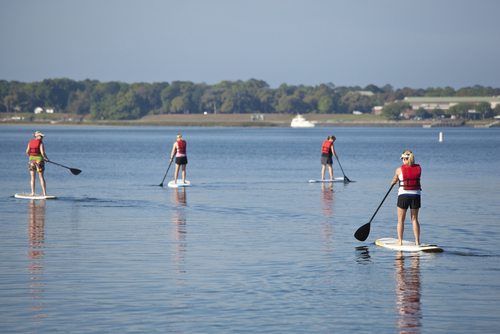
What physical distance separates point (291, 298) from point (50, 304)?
3408mm

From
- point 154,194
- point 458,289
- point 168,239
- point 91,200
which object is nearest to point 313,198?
point 154,194

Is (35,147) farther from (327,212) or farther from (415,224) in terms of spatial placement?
(415,224)

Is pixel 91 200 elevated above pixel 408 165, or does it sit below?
below

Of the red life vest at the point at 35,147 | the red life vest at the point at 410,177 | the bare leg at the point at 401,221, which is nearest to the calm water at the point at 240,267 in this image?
the bare leg at the point at 401,221

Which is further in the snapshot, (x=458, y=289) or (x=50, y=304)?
(x=458, y=289)

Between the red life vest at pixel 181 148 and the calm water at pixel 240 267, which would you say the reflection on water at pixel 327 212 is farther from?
the red life vest at pixel 181 148

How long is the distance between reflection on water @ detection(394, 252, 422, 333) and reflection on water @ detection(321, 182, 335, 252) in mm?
1815

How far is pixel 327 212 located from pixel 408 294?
28.6ft

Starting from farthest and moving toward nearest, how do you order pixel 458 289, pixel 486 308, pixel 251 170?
pixel 251 170, pixel 458 289, pixel 486 308

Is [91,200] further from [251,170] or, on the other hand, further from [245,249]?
[251,170]

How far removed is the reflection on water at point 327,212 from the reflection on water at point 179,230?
2.93 m

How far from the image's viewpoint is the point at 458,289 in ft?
32.2

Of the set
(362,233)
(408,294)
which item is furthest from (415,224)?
(408,294)

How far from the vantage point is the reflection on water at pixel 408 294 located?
822cm
